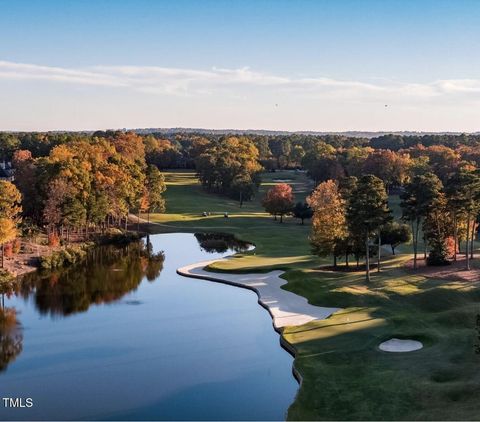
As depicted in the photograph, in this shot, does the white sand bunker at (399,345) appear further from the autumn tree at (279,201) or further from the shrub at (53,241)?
the autumn tree at (279,201)

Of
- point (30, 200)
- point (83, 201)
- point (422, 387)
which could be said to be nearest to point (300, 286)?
point (422, 387)

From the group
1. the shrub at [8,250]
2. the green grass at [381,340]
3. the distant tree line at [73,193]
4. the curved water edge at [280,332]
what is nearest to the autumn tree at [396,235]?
the green grass at [381,340]

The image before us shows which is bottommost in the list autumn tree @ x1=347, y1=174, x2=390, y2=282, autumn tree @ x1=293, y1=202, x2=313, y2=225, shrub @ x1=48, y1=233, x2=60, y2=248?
shrub @ x1=48, y1=233, x2=60, y2=248

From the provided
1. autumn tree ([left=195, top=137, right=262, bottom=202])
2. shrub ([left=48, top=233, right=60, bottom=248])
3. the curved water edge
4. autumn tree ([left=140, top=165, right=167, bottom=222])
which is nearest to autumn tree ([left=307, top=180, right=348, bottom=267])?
the curved water edge

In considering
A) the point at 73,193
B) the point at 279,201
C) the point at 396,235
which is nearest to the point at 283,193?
the point at 279,201

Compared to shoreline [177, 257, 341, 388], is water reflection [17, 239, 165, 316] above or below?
below

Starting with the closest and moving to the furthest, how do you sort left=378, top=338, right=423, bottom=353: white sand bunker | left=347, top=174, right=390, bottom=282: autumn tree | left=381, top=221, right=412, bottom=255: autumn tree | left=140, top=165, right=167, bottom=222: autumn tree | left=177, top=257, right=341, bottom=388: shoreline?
1. left=378, top=338, right=423, bottom=353: white sand bunker
2. left=177, top=257, right=341, bottom=388: shoreline
3. left=347, top=174, right=390, bottom=282: autumn tree
4. left=381, top=221, right=412, bottom=255: autumn tree
5. left=140, top=165, right=167, bottom=222: autumn tree

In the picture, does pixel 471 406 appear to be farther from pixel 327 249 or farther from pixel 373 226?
pixel 327 249

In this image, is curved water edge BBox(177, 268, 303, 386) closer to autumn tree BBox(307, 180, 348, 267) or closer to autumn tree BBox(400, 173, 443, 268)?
autumn tree BBox(307, 180, 348, 267)

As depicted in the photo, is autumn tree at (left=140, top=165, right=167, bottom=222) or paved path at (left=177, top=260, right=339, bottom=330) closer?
paved path at (left=177, top=260, right=339, bottom=330)
